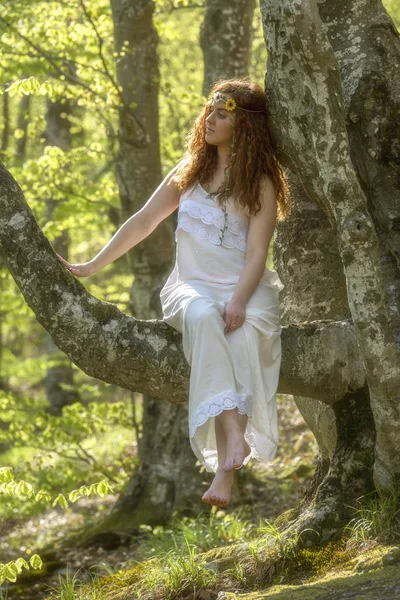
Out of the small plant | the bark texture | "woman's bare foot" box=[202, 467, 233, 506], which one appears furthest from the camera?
the bark texture

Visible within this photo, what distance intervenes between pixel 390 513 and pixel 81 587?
6.02ft

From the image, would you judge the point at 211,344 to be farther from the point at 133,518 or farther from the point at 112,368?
the point at 133,518

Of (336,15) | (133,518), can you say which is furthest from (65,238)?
(336,15)

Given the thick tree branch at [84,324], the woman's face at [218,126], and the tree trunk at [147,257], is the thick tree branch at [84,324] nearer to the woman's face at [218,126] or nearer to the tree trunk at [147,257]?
the woman's face at [218,126]

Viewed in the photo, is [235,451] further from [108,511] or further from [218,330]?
[108,511]

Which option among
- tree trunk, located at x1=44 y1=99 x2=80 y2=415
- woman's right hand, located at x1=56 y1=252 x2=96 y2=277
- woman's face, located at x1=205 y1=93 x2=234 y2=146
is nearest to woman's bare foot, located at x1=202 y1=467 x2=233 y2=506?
woman's right hand, located at x1=56 y1=252 x2=96 y2=277

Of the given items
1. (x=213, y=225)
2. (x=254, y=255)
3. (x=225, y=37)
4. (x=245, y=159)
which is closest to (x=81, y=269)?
(x=213, y=225)

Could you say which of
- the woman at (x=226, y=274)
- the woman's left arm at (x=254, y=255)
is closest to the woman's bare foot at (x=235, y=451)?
the woman at (x=226, y=274)

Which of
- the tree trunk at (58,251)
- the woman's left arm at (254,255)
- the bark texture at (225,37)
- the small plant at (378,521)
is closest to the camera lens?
the small plant at (378,521)

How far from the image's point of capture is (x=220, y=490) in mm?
3957

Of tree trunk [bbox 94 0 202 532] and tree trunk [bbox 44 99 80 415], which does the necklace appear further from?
tree trunk [bbox 44 99 80 415]

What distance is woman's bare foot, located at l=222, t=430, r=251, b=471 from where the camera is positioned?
3.97 meters

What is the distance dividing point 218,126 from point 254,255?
78 centimetres

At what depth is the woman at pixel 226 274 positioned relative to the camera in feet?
13.2
